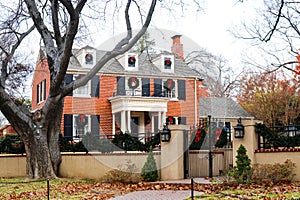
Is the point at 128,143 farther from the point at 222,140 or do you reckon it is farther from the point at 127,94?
the point at 127,94

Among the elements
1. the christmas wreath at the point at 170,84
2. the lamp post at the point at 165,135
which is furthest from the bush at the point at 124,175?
the christmas wreath at the point at 170,84

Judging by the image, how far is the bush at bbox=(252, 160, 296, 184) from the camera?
12461 millimetres

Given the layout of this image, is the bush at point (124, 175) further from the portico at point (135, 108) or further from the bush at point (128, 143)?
the portico at point (135, 108)

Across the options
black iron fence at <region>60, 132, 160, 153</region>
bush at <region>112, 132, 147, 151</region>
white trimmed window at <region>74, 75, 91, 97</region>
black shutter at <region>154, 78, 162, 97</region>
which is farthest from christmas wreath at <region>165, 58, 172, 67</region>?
bush at <region>112, 132, 147, 151</region>

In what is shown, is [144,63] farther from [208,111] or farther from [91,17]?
[91,17]

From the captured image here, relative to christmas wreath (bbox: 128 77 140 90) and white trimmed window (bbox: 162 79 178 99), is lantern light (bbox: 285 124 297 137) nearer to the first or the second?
white trimmed window (bbox: 162 79 178 99)

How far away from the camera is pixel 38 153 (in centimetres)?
1661

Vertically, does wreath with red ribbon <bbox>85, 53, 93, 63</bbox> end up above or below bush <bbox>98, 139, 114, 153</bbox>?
above

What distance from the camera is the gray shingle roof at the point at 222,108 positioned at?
35.7 metres

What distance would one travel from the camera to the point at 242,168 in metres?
13.0

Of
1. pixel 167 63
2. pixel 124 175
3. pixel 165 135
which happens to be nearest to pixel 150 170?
pixel 124 175

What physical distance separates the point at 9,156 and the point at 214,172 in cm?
828

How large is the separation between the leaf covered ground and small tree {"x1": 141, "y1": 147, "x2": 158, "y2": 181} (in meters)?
0.66

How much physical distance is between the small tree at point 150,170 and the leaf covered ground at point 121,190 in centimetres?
66
